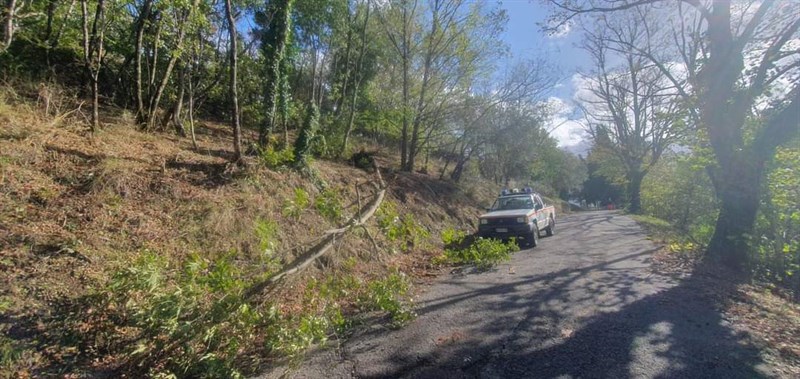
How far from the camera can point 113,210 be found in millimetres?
5934

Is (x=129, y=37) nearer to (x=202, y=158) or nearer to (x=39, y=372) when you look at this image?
(x=202, y=158)

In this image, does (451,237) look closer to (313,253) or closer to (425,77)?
(313,253)

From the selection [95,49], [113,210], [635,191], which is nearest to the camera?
[113,210]

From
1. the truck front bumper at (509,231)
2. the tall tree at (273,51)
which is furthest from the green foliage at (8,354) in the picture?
the truck front bumper at (509,231)

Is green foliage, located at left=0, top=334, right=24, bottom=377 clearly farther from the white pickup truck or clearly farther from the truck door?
the truck door

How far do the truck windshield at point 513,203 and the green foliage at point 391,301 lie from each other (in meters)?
7.54

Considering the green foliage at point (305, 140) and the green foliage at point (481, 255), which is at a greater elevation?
the green foliage at point (305, 140)

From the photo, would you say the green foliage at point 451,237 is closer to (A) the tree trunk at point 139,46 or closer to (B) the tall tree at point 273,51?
(B) the tall tree at point 273,51

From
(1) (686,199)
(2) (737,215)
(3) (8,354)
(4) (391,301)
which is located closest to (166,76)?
(3) (8,354)

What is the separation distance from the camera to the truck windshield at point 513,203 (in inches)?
500

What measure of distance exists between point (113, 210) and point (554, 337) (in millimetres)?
6964

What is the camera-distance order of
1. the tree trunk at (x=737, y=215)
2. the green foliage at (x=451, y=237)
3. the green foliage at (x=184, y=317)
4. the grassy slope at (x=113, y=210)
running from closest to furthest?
the green foliage at (x=184, y=317) → the grassy slope at (x=113, y=210) → the tree trunk at (x=737, y=215) → the green foliage at (x=451, y=237)

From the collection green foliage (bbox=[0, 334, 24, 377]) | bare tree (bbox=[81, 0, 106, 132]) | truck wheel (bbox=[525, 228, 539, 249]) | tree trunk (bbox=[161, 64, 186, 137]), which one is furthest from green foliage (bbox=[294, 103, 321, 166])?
truck wheel (bbox=[525, 228, 539, 249])

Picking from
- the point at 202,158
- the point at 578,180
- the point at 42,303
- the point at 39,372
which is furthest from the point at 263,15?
the point at 578,180
